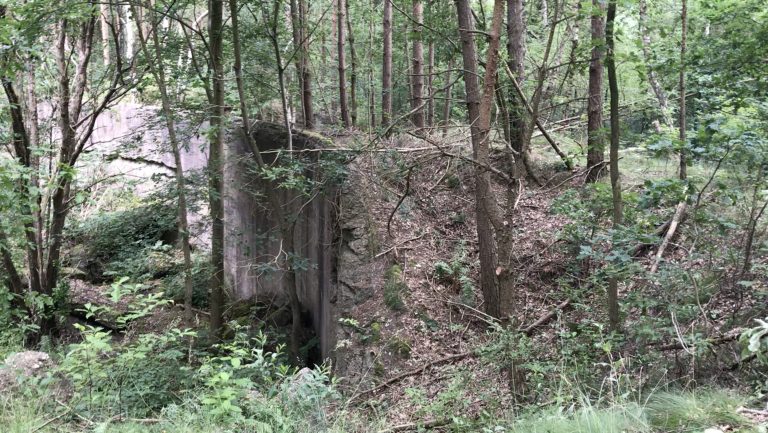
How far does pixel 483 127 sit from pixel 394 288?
3.35 metres

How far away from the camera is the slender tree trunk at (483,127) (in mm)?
5066

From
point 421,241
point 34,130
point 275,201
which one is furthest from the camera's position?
point 275,201

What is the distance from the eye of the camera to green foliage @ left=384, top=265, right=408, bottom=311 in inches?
302

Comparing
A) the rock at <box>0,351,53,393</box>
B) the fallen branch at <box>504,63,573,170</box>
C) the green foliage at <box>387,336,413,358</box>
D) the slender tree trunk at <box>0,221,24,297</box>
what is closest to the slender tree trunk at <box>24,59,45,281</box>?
the slender tree trunk at <box>0,221,24,297</box>

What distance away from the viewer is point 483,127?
5141mm

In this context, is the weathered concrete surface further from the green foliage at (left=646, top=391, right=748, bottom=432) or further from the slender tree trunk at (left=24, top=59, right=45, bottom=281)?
the green foliage at (left=646, top=391, right=748, bottom=432)

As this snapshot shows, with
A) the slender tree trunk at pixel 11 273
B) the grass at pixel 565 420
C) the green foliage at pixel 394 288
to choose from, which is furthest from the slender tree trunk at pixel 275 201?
the slender tree trunk at pixel 11 273

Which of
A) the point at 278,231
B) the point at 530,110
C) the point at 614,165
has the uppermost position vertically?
the point at 530,110

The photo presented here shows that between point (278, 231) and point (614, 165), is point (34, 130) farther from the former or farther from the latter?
point (614, 165)

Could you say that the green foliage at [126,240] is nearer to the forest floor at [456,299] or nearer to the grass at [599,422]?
the forest floor at [456,299]

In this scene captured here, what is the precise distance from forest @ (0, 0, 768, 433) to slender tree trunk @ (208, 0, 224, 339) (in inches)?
1.4

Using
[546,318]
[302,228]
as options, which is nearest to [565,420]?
[546,318]

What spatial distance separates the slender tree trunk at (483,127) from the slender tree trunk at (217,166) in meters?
3.38

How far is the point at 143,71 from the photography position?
8633 millimetres
